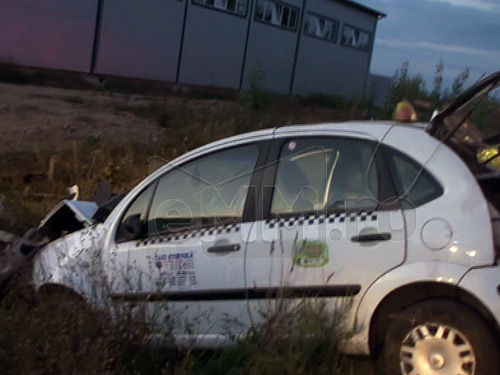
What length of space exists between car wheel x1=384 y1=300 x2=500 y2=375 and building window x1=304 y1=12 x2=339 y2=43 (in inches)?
1219

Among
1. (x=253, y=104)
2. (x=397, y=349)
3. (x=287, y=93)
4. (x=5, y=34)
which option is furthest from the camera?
(x=287, y=93)

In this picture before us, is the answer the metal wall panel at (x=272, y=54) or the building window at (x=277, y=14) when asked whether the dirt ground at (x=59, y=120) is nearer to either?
the metal wall panel at (x=272, y=54)

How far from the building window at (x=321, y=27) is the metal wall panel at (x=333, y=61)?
0.24 m

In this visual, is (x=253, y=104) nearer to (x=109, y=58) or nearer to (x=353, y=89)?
(x=109, y=58)

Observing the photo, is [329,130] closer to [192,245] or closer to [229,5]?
[192,245]

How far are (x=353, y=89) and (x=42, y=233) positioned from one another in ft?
115

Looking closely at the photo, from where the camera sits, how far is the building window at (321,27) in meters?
33.9

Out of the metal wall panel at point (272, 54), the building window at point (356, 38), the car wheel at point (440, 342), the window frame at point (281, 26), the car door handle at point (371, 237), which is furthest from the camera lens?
the building window at point (356, 38)

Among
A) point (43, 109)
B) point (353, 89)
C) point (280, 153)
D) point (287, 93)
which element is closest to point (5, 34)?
point (43, 109)

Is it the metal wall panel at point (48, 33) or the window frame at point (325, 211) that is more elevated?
the metal wall panel at point (48, 33)

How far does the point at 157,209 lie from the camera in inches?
189

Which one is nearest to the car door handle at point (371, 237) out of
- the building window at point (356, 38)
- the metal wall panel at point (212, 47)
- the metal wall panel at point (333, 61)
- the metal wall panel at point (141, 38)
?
the metal wall panel at point (141, 38)

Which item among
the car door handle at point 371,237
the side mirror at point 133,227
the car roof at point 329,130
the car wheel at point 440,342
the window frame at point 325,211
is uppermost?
the car roof at point 329,130

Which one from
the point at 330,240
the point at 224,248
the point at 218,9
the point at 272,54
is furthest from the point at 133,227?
the point at 272,54
